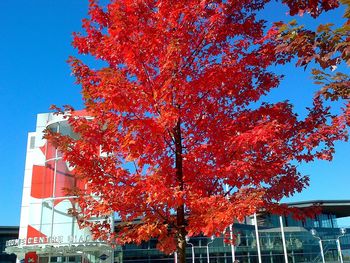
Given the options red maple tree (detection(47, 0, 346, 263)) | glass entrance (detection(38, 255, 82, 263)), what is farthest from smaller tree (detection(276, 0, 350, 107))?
glass entrance (detection(38, 255, 82, 263))

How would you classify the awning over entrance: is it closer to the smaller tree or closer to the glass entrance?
the glass entrance

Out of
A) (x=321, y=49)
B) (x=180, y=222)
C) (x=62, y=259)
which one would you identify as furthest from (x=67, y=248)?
(x=321, y=49)

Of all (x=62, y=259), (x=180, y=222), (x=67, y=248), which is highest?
(x=67, y=248)

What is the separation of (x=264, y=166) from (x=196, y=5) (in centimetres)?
333

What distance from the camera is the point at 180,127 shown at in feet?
27.9

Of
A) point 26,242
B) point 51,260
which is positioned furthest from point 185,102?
point 51,260

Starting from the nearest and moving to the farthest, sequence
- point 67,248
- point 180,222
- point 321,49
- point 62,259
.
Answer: point 321,49
point 180,222
point 67,248
point 62,259

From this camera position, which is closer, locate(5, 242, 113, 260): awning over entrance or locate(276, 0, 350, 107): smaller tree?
locate(276, 0, 350, 107): smaller tree

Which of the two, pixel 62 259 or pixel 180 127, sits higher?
pixel 180 127

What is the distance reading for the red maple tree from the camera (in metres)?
7.20

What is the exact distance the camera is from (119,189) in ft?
24.9

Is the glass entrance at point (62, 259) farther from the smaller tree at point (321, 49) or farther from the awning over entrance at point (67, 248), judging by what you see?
the smaller tree at point (321, 49)

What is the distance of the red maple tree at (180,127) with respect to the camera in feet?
23.6

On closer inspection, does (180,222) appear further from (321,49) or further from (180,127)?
(321,49)
